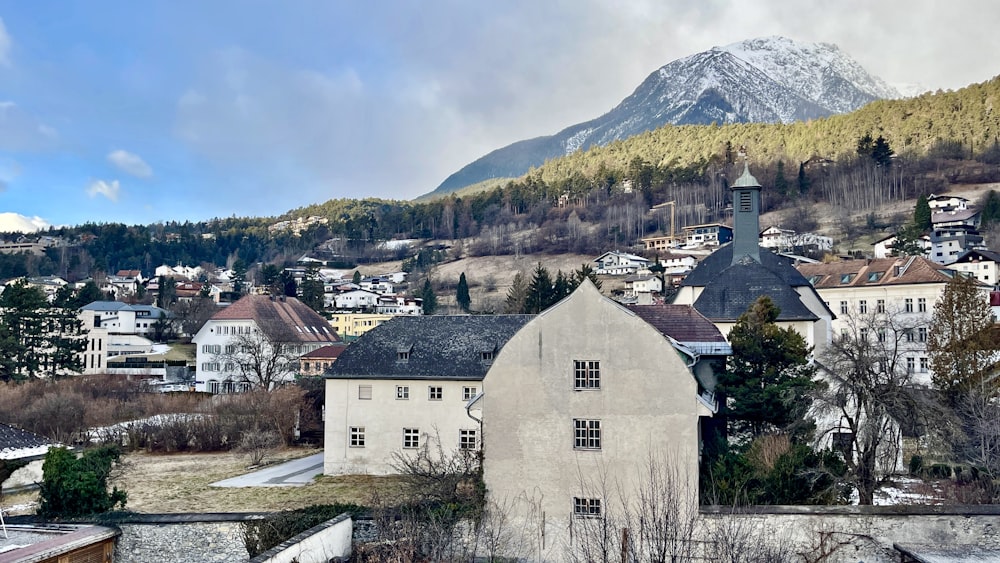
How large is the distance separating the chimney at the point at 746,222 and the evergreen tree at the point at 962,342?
10.0m

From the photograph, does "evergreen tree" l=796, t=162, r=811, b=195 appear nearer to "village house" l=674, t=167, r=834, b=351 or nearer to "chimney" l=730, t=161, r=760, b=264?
"village house" l=674, t=167, r=834, b=351

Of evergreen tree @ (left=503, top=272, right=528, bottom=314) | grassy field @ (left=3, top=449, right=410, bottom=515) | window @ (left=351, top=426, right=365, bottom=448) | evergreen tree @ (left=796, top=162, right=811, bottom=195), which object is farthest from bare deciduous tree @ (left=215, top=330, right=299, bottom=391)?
evergreen tree @ (left=796, top=162, right=811, bottom=195)

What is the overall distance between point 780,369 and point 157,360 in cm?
6821

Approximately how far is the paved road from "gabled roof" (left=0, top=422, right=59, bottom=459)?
7.64 m

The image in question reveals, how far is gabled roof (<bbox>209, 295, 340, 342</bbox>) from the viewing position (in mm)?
62822

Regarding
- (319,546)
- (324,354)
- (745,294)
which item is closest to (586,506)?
(319,546)

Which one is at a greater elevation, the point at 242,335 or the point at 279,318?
the point at 279,318

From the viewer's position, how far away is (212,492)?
96.6 feet

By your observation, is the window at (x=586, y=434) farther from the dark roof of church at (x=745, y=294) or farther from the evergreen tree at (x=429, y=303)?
the evergreen tree at (x=429, y=303)

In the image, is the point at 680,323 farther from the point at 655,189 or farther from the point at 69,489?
the point at 655,189

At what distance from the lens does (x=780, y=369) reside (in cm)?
2772

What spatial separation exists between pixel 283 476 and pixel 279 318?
113 ft

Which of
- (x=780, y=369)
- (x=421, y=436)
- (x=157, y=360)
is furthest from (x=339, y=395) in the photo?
(x=157, y=360)

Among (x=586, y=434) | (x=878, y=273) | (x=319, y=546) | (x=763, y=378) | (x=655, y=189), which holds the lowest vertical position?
(x=319, y=546)
